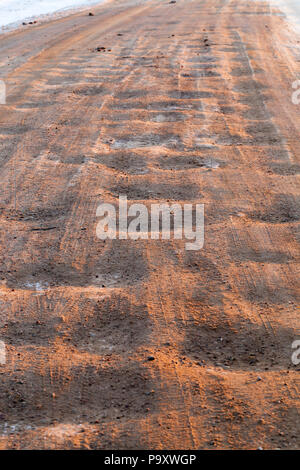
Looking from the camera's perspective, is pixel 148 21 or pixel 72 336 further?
pixel 148 21

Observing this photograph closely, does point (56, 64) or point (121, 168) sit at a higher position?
point (56, 64)

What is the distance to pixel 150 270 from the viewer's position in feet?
12.0

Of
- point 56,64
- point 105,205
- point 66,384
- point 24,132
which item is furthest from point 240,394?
point 56,64

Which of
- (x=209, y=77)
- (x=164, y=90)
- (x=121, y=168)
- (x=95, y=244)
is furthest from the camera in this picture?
(x=209, y=77)

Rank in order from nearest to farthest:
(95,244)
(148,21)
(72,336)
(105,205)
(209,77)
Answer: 1. (72,336)
2. (95,244)
3. (105,205)
4. (209,77)
5. (148,21)

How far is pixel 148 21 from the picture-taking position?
13.3m

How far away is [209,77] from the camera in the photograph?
25.9 ft

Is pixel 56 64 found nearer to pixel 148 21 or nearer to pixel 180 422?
pixel 148 21

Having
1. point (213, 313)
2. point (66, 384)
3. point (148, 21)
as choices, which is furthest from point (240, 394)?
point (148, 21)

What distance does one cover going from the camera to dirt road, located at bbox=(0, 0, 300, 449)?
2576mm

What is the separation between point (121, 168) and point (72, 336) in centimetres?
238

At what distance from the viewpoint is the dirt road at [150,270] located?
2.58m
